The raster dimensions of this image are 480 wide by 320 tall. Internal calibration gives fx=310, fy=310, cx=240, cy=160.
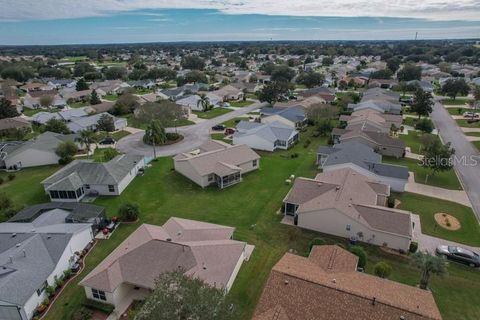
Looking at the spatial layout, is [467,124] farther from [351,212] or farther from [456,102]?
[351,212]

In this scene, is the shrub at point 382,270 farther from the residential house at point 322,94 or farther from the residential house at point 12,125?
the residential house at point 12,125

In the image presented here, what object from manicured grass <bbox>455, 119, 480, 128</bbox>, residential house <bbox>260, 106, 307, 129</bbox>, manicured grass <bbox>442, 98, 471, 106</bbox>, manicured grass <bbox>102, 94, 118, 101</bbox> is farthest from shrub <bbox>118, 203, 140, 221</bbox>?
manicured grass <bbox>442, 98, 471, 106</bbox>

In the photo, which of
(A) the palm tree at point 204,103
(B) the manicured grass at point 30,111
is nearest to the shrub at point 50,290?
(A) the palm tree at point 204,103

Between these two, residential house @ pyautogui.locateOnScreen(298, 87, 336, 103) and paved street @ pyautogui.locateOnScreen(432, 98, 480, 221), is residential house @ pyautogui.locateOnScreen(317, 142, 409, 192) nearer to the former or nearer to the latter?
paved street @ pyautogui.locateOnScreen(432, 98, 480, 221)

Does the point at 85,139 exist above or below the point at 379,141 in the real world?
above

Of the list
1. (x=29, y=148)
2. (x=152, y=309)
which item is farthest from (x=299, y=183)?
(x=29, y=148)

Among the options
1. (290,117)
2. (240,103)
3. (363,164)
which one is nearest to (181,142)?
(290,117)
